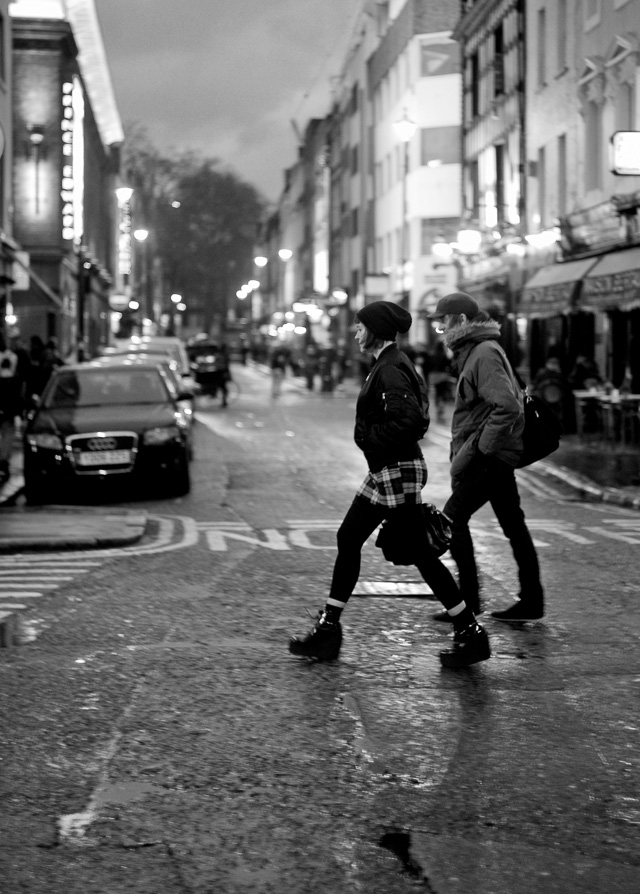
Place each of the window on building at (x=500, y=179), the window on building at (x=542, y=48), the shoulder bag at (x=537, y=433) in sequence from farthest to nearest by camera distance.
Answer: the window on building at (x=500, y=179) < the window on building at (x=542, y=48) < the shoulder bag at (x=537, y=433)

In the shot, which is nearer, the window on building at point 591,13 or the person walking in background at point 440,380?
the window on building at point 591,13

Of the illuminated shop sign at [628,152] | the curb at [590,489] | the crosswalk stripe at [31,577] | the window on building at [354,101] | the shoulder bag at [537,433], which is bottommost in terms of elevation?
the curb at [590,489]

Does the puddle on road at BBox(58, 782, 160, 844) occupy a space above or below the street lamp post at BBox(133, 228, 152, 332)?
below

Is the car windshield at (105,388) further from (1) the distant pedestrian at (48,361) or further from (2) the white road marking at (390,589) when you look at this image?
(1) the distant pedestrian at (48,361)

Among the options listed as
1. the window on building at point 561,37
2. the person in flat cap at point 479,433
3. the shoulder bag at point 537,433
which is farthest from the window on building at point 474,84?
the person in flat cap at point 479,433

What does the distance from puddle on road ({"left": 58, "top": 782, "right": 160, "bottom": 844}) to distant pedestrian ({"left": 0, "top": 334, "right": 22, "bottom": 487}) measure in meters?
14.1

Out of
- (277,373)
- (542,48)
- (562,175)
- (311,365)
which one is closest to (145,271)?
(311,365)

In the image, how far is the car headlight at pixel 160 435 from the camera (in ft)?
59.3

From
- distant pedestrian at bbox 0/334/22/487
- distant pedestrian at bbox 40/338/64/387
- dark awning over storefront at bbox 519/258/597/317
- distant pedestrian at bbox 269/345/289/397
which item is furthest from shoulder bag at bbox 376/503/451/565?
distant pedestrian at bbox 269/345/289/397

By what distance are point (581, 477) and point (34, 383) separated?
1097cm

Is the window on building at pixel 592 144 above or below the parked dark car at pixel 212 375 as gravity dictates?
above

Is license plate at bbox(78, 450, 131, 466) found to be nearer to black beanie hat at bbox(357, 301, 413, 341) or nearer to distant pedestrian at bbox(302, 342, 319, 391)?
black beanie hat at bbox(357, 301, 413, 341)

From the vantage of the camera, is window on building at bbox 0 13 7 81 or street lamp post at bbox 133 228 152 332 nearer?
window on building at bbox 0 13 7 81

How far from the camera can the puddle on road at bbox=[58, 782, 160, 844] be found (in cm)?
521
